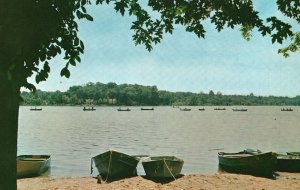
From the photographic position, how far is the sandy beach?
19719 millimetres

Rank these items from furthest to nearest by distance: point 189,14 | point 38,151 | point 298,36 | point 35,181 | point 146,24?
1. point 38,151
2. point 35,181
3. point 298,36
4. point 146,24
5. point 189,14

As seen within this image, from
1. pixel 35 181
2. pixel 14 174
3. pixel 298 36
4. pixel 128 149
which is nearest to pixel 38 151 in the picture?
pixel 128 149

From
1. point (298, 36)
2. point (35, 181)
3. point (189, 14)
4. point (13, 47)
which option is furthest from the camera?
point (35, 181)

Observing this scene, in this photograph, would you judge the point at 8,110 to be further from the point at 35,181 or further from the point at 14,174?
the point at 35,181

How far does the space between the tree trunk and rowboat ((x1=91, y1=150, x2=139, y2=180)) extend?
53.4 feet

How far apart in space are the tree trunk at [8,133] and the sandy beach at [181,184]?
531 inches

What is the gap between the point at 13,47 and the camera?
5.19 metres

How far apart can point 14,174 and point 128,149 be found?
39.9m

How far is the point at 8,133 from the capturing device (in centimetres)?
604

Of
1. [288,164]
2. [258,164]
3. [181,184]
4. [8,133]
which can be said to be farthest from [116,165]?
[8,133]

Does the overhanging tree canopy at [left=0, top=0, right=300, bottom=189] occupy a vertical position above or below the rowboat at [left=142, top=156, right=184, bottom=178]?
above

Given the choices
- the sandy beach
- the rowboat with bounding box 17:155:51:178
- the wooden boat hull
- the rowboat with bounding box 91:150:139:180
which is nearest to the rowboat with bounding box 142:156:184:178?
the sandy beach

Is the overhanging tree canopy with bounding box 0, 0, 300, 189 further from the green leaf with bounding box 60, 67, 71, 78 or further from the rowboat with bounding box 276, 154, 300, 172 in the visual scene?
the rowboat with bounding box 276, 154, 300, 172

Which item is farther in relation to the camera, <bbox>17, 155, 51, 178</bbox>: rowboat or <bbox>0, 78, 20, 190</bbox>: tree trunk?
<bbox>17, 155, 51, 178</bbox>: rowboat
